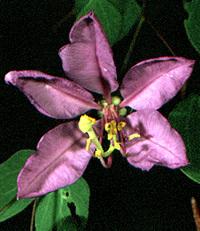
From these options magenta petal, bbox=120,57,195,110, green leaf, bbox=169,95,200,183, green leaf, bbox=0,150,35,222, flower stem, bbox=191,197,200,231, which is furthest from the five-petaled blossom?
flower stem, bbox=191,197,200,231

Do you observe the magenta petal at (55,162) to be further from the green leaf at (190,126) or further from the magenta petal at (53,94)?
the green leaf at (190,126)

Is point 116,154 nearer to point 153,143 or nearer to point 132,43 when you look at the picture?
point 153,143

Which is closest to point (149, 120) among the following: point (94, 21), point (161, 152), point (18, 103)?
point (161, 152)

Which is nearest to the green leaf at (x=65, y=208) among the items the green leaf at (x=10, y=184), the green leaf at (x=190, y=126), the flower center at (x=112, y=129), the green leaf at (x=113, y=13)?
the green leaf at (x=10, y=184)

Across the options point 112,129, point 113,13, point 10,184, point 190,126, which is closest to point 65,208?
point 10,184

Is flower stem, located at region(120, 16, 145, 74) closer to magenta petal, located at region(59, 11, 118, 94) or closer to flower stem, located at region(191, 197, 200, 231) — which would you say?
magenta petal, located at region(59, 11, 118, 94)

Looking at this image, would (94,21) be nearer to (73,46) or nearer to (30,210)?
(73,46)
